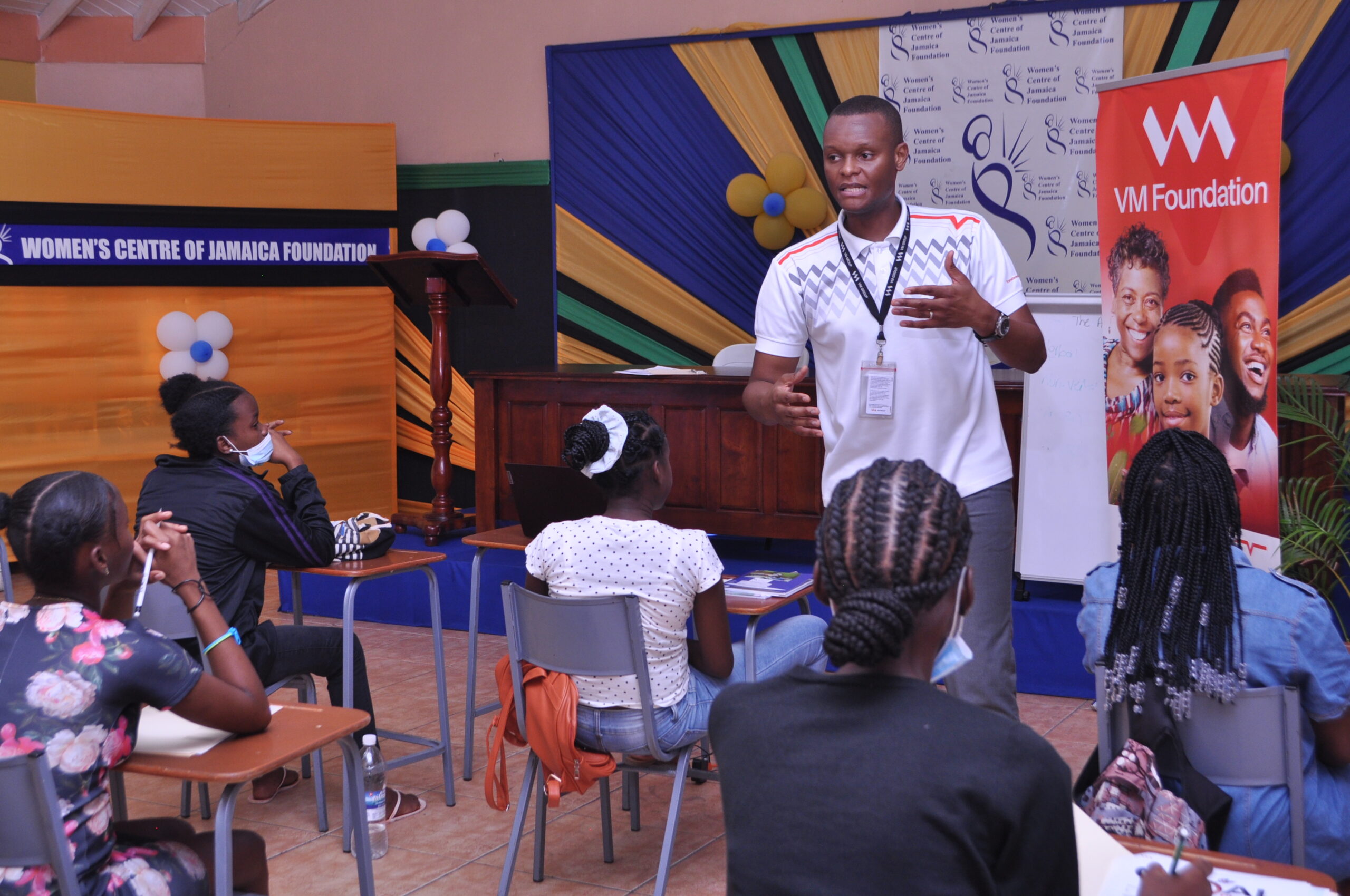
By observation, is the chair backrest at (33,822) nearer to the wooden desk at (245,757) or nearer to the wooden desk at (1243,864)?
the wooden desk at (245,757)

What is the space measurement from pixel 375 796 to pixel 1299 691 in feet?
7.75

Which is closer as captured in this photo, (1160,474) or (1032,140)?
(1160,474)

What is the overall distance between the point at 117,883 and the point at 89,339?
205 inches

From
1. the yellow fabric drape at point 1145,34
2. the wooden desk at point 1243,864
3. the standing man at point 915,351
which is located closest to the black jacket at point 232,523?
the standing man at point 915,351

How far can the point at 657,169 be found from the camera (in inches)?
275

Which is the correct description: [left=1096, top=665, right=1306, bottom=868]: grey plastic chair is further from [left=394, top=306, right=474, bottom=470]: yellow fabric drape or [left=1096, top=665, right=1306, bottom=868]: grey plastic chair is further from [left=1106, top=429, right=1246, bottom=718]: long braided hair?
[left=394, top=306, right=474, bottom=470]: yellow fabric drape

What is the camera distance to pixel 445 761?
11.8ft

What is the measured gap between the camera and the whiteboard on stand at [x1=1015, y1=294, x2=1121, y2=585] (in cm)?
450

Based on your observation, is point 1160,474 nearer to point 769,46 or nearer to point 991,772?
point 991,772

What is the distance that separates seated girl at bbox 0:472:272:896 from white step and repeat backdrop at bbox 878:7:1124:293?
4.79m

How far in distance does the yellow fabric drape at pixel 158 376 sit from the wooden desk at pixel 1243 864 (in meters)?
5.96

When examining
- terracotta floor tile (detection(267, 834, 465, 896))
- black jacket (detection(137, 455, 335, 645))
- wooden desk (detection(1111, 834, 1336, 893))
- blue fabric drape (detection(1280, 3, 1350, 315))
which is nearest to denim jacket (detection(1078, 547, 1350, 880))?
wooden desk (detection(1111, 834, 1336, 893))

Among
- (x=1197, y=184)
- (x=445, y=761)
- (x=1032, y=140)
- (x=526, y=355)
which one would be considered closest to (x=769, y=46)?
(x=1032, y=140)

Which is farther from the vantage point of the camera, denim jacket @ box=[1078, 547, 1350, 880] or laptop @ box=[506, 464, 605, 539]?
laptop @ box=[506, 464, 605, 539]
